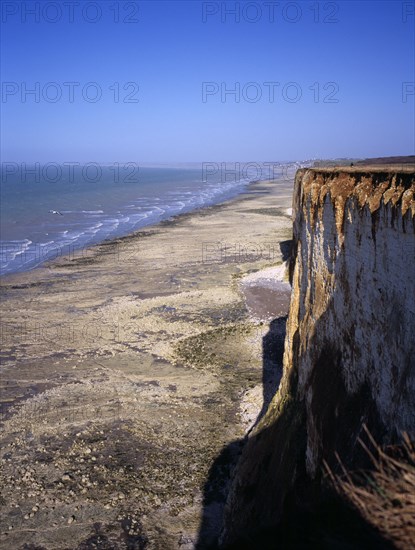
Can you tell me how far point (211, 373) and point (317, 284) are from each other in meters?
8.07

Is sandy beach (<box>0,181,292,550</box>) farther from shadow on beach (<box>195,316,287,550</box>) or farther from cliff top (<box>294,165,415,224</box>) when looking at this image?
cliff top (<box>294,165,415,224</box>)

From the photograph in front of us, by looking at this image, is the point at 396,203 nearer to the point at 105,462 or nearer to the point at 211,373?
the point at 105,462

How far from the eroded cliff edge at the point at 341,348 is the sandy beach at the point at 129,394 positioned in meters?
2.12

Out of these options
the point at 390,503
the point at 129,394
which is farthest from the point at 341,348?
the point at 129,394

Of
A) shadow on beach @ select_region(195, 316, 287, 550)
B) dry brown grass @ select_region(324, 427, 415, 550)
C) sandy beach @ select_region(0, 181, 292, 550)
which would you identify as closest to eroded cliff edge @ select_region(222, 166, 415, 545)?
shadow on beach @ select_region(195, 316, 287, 550)

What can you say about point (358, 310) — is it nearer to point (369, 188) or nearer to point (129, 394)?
point (369, 188)

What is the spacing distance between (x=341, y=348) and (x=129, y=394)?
950 cm

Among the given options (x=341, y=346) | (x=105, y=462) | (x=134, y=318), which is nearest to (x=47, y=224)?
(x=134, y=318)

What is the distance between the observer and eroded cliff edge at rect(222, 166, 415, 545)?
18.7 feet

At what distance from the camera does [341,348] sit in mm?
7762

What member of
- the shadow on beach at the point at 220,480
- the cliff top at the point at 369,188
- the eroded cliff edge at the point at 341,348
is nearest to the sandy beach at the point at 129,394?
the shadow on beach at the point at 220,480

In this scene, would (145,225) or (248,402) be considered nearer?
(248,402)

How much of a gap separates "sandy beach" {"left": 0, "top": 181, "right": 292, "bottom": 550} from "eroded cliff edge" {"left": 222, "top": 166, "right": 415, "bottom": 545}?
6.94 ft

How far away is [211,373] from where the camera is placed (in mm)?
16734
